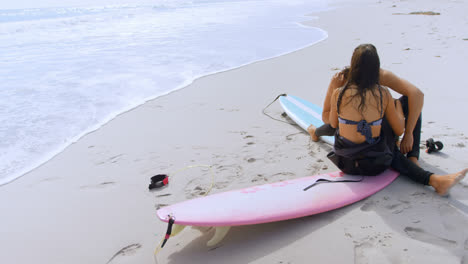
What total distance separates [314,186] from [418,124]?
979 millimetres

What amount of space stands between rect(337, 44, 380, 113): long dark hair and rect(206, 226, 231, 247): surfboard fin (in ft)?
3.94

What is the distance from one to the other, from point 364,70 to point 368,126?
404 millimetres

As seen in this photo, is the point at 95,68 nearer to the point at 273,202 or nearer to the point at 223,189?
the point at 223,189

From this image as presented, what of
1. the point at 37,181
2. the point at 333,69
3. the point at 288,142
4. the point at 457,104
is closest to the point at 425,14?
the point at 333,69

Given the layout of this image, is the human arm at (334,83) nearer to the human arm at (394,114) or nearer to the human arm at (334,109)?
the human arm at (334,109)

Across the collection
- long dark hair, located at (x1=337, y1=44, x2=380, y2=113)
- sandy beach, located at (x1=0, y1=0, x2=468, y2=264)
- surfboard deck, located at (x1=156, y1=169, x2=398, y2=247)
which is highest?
long dark hair, located at (x1=337, y1=44, x2=380, y2=113)

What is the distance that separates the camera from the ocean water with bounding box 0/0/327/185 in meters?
4.34

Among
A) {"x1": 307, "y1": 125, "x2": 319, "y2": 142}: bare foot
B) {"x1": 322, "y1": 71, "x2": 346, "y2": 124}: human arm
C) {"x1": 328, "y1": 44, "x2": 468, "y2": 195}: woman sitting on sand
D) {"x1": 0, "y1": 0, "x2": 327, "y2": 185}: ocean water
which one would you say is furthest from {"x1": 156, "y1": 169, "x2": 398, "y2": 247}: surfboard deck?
{"x1": 0, "y1": 0, "x2": 327, "y2": 185}: ocean water

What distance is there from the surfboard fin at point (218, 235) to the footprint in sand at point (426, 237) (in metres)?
1.08

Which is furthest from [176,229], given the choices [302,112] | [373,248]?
[302,112]

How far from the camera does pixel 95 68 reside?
7.50 meters

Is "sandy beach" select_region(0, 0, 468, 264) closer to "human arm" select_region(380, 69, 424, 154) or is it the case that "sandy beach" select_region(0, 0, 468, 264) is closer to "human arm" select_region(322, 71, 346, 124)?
"human arm" select_region(380, 69, 424, 154)

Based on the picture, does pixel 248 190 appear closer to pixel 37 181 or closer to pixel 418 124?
pixel 418 124

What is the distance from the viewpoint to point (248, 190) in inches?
99.2
